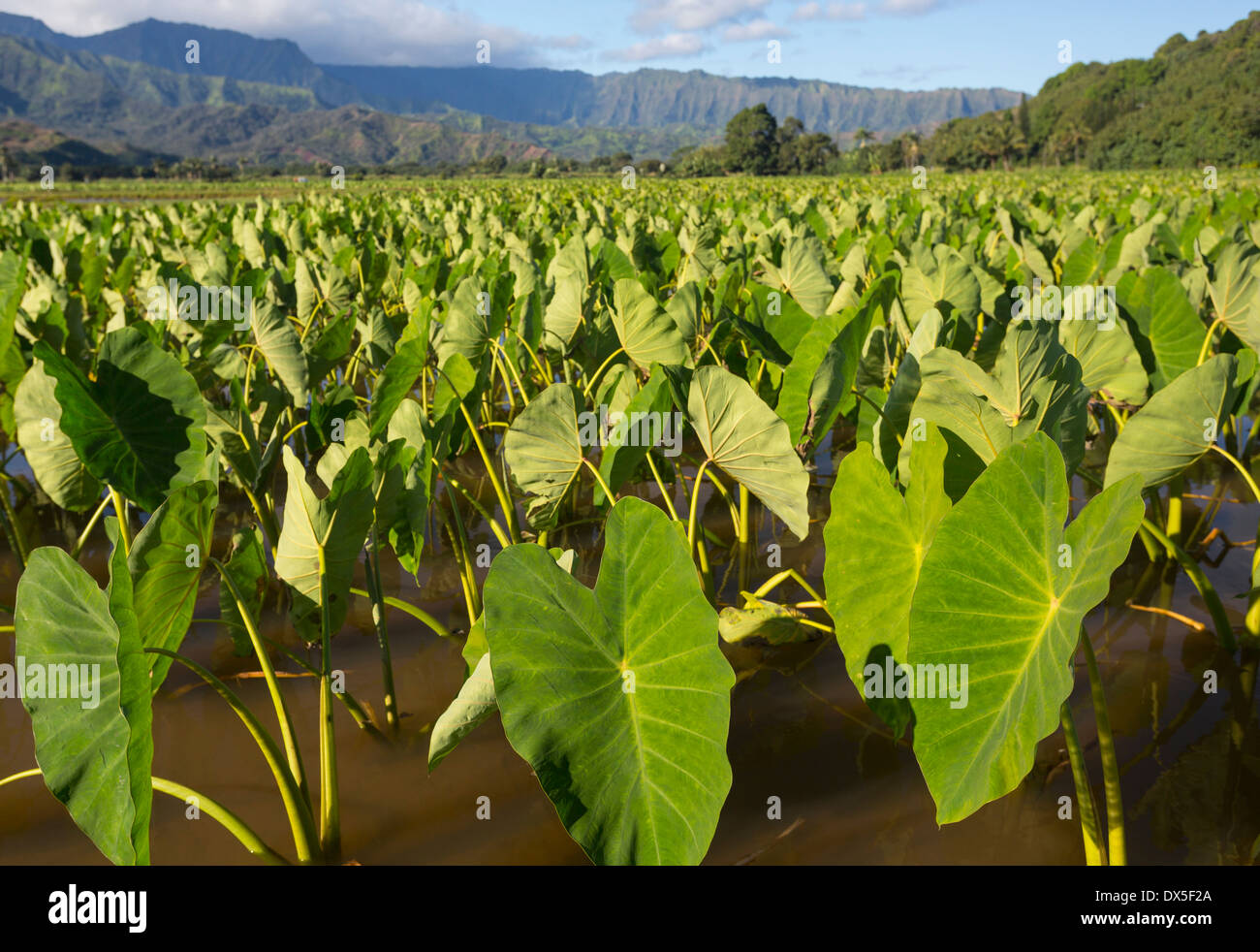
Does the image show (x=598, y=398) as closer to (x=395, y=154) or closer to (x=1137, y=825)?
(x=1137, y=825)

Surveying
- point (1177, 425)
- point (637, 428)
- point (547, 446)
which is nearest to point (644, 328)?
point (547, 446)

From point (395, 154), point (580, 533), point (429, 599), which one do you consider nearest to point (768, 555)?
point (580, 533)

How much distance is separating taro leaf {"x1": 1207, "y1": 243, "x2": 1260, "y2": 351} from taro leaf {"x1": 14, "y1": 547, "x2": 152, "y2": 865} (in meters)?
2.56

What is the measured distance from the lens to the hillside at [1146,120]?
3350cm

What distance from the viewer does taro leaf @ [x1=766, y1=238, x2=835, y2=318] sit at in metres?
3.14

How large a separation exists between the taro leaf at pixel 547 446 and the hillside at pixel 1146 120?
38.6 metres

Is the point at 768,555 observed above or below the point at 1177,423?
below

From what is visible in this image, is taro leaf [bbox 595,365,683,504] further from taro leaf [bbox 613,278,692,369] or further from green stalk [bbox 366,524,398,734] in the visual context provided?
taro leaf [bbox 613,278,692,369]

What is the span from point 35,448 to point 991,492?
2.16m

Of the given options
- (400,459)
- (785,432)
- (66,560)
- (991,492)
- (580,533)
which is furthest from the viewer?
(580,533)

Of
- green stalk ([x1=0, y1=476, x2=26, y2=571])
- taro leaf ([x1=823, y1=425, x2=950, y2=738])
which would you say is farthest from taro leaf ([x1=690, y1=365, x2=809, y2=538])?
green stalk ([x1=0, y1=476, x2=26, y2=571])

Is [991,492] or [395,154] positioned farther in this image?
[395,154]

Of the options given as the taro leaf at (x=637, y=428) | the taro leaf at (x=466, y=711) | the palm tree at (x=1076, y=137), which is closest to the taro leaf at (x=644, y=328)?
the taro leaf at (x=637, y=428)

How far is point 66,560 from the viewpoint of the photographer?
1081 millimetres
